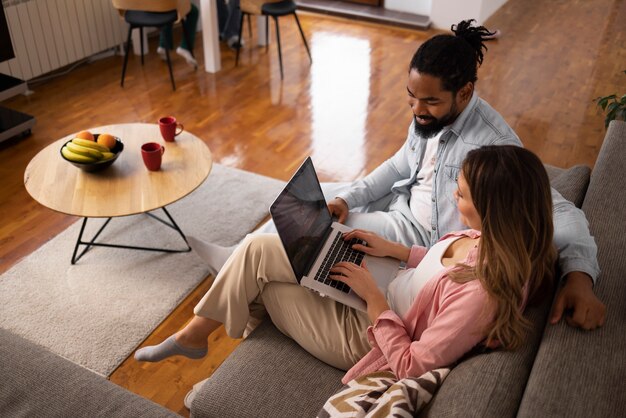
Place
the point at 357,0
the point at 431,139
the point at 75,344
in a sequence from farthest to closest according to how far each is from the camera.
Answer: the point at 357,0
the point at 75,344
the point at 431,139

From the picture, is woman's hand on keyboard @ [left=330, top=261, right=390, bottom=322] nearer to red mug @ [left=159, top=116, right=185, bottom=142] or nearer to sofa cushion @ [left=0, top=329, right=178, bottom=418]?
sofa cushion @ [left=0, top=329, right=178, bottom=418]

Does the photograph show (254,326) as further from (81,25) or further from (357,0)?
(357,0)

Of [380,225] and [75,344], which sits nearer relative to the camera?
[380,225]

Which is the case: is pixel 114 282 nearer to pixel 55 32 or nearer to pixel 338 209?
pixel 338 209

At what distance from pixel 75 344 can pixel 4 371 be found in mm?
707

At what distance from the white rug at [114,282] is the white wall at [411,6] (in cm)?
349

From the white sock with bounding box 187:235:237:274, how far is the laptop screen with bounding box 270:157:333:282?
1.97ft

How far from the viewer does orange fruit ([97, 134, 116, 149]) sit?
2543 millimetres

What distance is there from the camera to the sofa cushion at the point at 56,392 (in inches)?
57.5

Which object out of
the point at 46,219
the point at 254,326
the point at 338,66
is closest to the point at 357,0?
the point at 338,66

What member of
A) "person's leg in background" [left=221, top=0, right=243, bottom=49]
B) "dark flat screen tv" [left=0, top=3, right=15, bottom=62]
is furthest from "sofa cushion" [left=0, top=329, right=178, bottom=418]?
"person's leg in background" [left=221, top=0, right=243, bottom=49]

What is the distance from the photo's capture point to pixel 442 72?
1843 mm

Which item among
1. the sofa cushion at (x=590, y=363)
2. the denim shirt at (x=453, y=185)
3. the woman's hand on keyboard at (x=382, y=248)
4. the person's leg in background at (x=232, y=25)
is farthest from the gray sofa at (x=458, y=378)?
the person's leg in background at (x=232, y=25)

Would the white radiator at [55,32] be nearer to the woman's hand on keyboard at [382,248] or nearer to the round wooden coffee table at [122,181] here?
the round wooden coffee table at [122,181]
